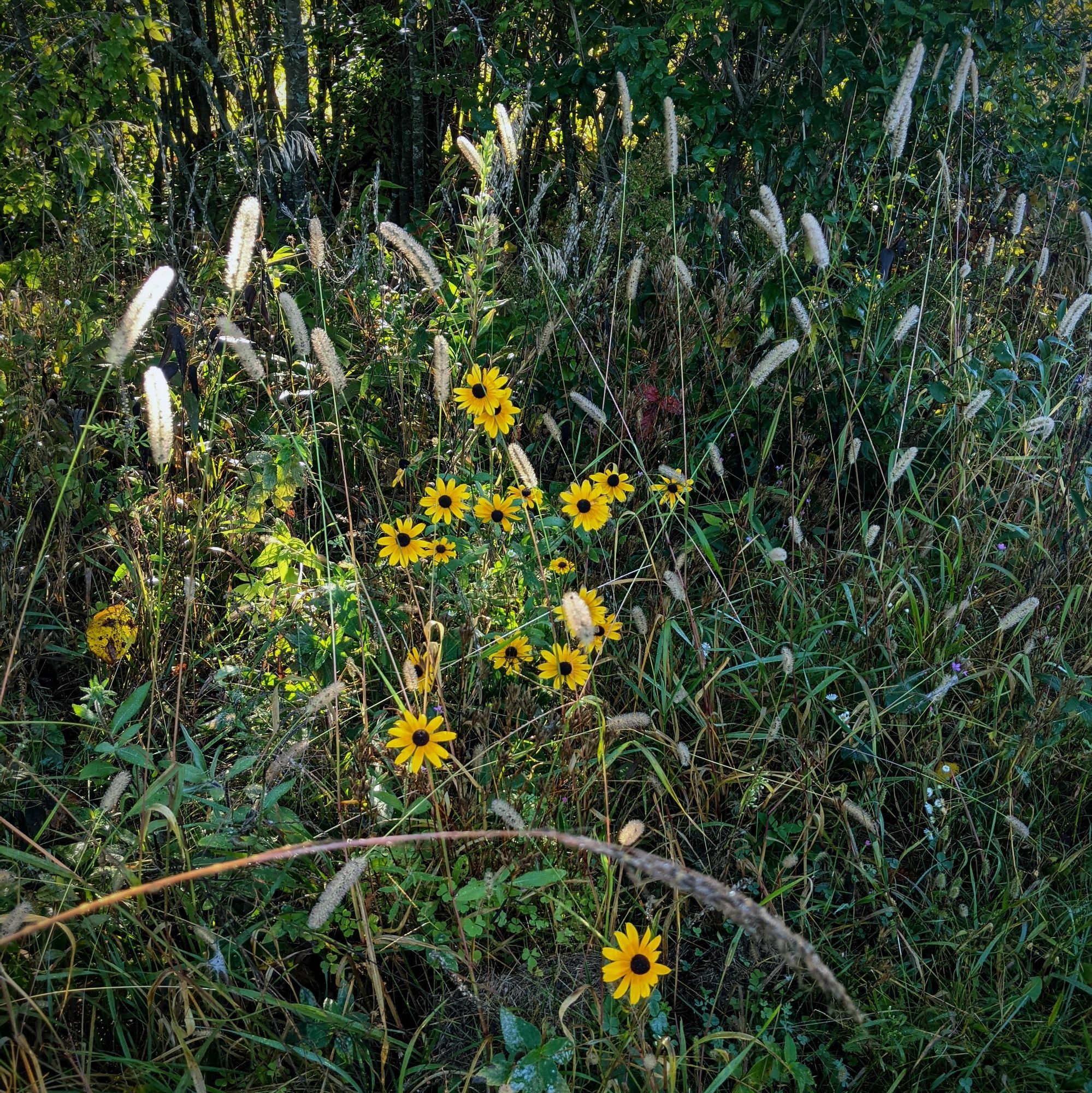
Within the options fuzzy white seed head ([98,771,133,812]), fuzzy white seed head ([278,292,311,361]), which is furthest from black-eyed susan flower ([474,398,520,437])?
fuzzy white seed head ([98,771,133,812])

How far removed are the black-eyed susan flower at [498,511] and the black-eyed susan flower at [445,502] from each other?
0.04 meters

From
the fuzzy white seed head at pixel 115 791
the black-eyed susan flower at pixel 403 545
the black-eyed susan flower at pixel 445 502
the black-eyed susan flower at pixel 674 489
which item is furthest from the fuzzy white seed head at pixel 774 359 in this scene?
the fuzzy white seed head at pixel 115 791

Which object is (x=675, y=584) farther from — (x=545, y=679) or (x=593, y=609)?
(x=545, y=679)

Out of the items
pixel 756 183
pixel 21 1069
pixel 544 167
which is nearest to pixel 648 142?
pixel 756 183

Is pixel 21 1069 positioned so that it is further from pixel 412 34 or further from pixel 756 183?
pixel 412 34

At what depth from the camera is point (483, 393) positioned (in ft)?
6.34

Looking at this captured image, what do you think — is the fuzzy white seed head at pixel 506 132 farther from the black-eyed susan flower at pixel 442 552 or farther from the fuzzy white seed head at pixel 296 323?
the black-eyed susan flower at pixel 442 552

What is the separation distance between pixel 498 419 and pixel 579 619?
74 cm

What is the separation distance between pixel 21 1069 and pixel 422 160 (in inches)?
169

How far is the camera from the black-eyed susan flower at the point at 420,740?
4.71ft

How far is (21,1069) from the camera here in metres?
1.37

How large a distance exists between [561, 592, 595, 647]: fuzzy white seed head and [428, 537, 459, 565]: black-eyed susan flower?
1.75 ft

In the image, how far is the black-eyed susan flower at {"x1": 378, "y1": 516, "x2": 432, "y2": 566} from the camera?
176cm

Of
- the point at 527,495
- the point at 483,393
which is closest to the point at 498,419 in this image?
the point at 483,393
